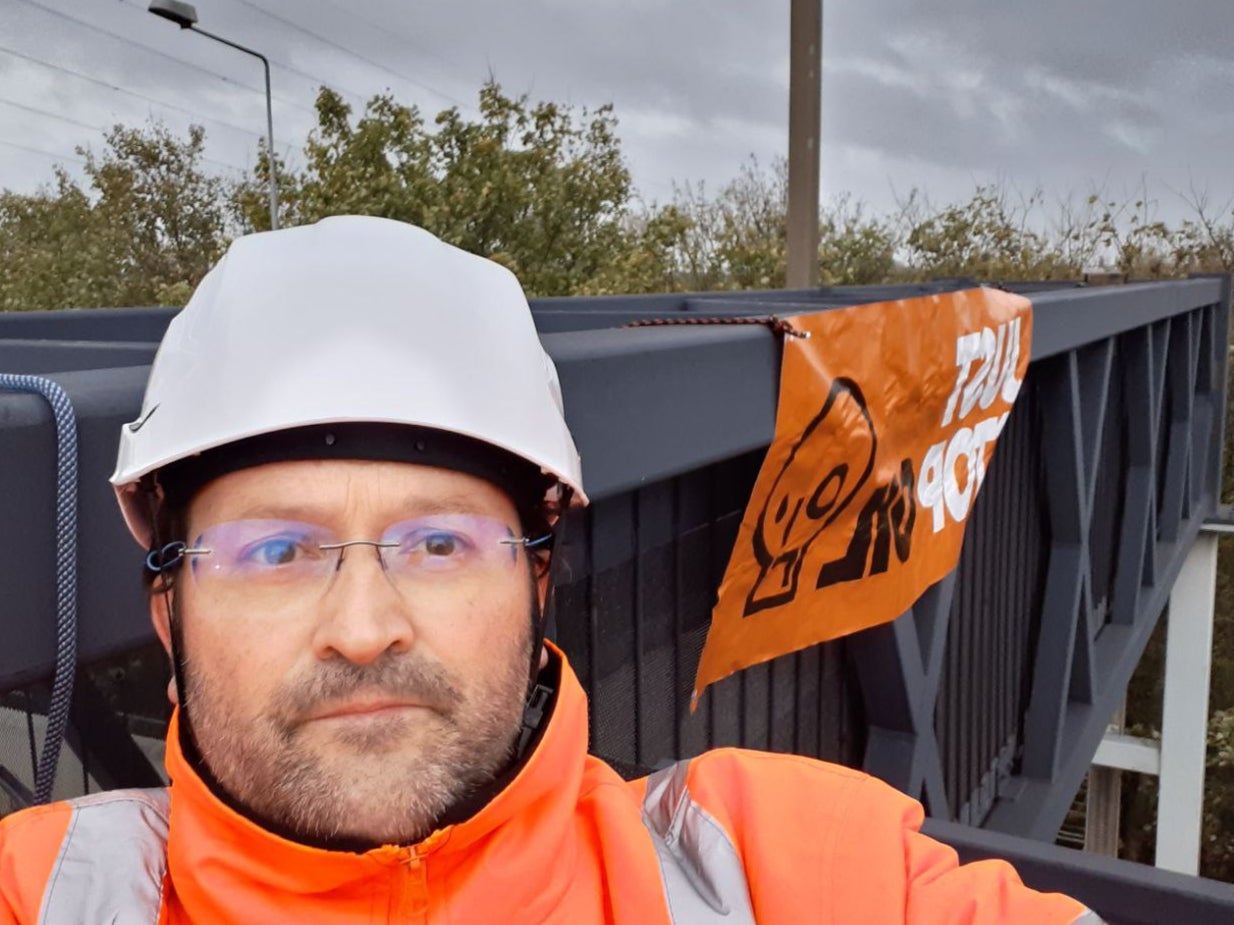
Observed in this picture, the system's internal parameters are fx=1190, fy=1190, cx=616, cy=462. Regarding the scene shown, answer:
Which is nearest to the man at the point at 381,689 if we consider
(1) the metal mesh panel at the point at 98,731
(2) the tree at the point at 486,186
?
(1) the metal mesh panel at the point at 98,731

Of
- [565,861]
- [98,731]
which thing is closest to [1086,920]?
[565,861]

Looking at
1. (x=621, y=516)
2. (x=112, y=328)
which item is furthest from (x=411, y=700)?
(x=112, y=328)

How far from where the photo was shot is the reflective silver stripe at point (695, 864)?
1268 mm

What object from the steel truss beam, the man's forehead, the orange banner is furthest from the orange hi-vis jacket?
the steel truss beam

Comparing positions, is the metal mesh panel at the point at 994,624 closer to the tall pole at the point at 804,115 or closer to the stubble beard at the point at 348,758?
the tall pole at the point at 804,115

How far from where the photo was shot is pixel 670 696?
8.77 feet

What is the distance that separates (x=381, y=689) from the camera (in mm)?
1126

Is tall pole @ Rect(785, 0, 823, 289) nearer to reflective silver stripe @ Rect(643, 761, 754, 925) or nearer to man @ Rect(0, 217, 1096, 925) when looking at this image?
man @ Rect(0, 217, 1096, 925)

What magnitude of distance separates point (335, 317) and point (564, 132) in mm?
16035

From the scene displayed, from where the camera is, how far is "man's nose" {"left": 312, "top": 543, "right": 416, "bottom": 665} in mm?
1121

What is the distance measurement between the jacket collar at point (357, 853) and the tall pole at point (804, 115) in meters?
6.59

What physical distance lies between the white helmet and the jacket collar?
0.27 meters

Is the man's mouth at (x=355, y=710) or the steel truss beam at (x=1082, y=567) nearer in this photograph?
the man's mouth at (x=355, y=710)

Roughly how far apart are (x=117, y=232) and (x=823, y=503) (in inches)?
746
